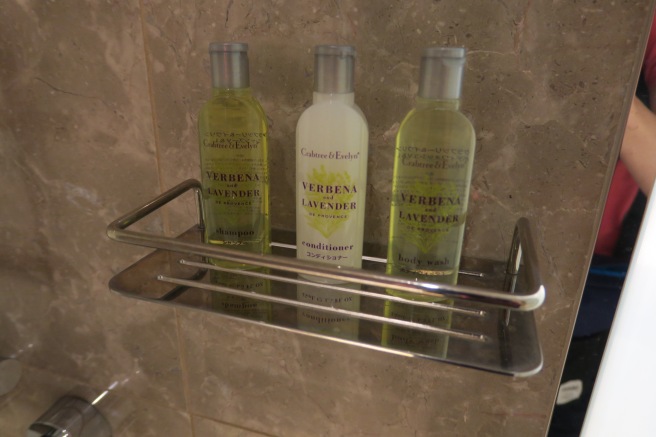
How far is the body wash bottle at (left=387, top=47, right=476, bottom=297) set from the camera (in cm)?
32

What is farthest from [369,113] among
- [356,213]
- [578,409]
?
[578,409]

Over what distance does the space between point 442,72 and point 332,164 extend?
0.10 metres

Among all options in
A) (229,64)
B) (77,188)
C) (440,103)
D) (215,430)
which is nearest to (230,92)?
(229,64)

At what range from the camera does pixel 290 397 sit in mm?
533

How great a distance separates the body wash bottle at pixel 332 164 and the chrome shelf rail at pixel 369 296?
34 millimetres

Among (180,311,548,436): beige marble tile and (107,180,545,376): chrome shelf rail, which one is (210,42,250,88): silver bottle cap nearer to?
(107,180,545,376): chrome shelf rail

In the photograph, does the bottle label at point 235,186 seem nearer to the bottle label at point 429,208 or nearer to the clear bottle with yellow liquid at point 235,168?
the clear bottle with yellow liquid at point 235,168

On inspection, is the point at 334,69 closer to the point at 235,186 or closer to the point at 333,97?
the point at 333,97

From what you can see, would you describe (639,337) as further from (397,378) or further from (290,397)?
(290,397)

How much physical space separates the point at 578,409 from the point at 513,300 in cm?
22

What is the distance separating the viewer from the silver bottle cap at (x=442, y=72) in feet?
1.00

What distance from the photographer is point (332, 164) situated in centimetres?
35

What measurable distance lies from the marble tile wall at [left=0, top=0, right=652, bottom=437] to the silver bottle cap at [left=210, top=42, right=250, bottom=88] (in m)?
0.05

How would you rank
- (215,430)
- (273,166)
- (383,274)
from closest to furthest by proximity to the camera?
(383,274), (273,166), (215,430)
